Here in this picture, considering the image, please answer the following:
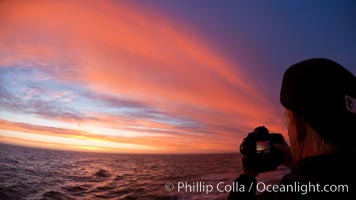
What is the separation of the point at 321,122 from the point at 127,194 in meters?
15.6

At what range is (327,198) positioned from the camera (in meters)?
0.93

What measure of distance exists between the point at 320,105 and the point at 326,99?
0.04 m

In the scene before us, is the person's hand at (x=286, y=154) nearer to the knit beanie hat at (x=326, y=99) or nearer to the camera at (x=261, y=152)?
the camera at (x=261, y=152)

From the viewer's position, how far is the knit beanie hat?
104 cm

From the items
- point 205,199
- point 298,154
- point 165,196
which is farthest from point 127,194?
→ point 298,154

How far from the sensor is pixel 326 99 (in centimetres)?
107

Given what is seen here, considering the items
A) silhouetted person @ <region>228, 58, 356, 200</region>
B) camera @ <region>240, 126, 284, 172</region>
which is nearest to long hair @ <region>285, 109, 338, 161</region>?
silhouetted person @ <region>228, 58, 356, 200</region>

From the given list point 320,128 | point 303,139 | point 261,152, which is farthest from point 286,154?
point 320,128

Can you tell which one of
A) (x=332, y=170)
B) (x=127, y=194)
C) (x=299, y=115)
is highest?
(x=299, y=115)

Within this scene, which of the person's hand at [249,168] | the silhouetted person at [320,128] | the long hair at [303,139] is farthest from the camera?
the person's hand at [249,168]

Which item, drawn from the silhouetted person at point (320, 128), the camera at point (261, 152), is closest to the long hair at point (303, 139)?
the silhouetted person at point (320, 128)

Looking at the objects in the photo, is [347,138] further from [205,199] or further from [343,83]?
[205,199]

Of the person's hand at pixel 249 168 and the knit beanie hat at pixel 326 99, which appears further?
the person's hand at pixel 249 168

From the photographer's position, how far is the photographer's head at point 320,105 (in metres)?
1.04
